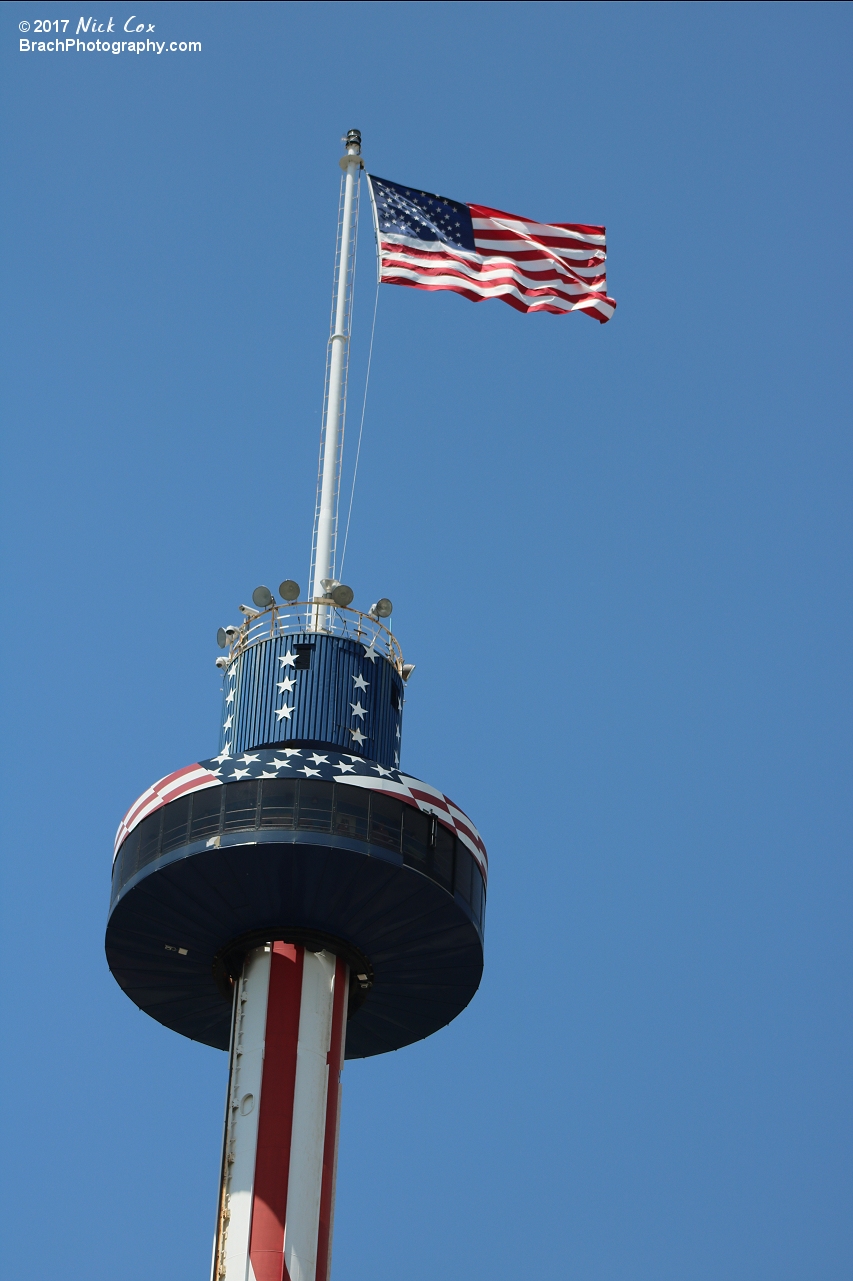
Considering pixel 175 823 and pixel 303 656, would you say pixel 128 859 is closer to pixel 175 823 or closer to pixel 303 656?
pixel 175 823

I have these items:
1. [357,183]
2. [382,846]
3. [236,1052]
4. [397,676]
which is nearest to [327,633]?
[397,676]

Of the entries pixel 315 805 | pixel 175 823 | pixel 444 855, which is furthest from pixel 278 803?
pixel 444 855

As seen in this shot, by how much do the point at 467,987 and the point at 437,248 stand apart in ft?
71.5

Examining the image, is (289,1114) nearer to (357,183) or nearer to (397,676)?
(397,676)

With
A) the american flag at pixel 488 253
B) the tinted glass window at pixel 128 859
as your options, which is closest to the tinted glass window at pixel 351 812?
the tinted glass window at pixel 128 859

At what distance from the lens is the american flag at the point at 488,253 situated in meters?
68.1

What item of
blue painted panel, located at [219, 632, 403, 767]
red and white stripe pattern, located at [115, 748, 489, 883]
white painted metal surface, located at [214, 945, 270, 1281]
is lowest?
white painted metal surface, located at [214, 945, 270, 1281]

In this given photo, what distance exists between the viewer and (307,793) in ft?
201

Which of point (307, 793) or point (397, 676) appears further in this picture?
point (397, 676)

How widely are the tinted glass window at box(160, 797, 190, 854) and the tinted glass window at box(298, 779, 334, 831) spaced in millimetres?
3180

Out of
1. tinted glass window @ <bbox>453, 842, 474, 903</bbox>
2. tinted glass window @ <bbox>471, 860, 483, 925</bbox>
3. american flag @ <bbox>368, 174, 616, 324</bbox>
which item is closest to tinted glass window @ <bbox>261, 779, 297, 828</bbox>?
tinted glass window @ <bbox>453, 842, 474, 903</bbox>

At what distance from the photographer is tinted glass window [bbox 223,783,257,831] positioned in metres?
60.8

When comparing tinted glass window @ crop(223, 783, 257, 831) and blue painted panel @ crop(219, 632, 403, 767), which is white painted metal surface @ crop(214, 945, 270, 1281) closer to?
tinted glass window @ crop(223, 783, 257, 831)

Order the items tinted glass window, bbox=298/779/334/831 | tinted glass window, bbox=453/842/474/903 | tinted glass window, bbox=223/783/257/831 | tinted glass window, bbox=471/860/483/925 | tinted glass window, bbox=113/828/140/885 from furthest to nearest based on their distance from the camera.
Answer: tinted glass window, bbox=471/860/483/925
tinted glass window, bbox=453/842/474/903
tinted glass window, bbox=113/828/140/885
tinted glass window, bbox=223/783/257/831
tinted glass window, bbox=298/779/334/831
